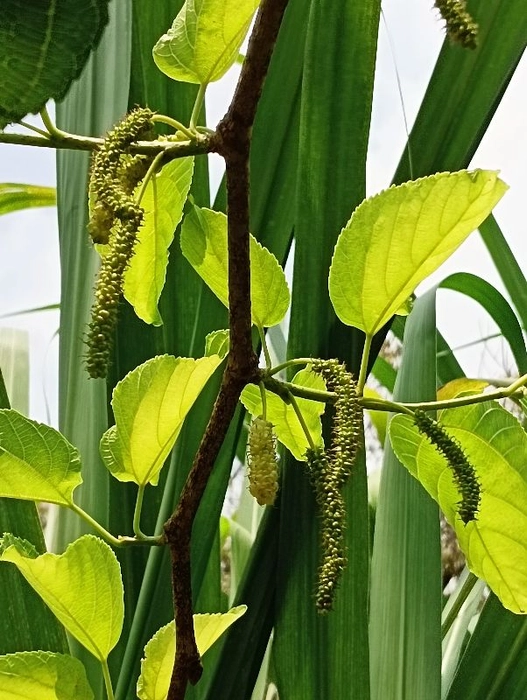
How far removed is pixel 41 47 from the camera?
14 centimetres

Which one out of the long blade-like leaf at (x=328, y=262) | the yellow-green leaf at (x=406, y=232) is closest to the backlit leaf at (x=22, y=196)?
the long blade-like leaf at (x=328, y=262)

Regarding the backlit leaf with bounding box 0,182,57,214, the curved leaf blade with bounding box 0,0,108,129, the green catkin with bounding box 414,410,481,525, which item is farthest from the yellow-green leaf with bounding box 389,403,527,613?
the backlit leaf with bounding box 0,182,57,214

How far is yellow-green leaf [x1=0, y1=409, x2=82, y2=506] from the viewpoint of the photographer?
0.66ft

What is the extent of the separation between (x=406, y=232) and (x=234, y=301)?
2.3 inches

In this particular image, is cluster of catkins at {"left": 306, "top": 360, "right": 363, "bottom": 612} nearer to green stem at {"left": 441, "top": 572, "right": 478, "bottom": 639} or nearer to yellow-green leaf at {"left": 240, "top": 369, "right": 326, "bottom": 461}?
yellow-green leaf at {"left": 240, "top": 369, "right": 326, "bottom": 461}

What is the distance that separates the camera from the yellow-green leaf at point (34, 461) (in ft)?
0.66

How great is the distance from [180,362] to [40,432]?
0.04m

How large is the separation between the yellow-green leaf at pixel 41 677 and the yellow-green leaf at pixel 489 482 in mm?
122

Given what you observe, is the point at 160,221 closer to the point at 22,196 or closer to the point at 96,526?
the point at 96,526

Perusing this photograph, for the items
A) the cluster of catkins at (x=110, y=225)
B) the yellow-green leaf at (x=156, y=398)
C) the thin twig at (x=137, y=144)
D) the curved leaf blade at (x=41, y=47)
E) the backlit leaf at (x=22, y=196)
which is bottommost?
the yellow-green leaf at (x=156, y=398)

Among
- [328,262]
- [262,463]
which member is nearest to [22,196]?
[328,262]

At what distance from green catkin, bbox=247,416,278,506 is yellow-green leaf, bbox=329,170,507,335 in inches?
1.8

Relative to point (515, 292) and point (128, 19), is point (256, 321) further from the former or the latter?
point (515, 292)

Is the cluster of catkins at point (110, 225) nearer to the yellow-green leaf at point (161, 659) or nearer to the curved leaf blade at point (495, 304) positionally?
the yellow-green leaf at point (161, 659)
